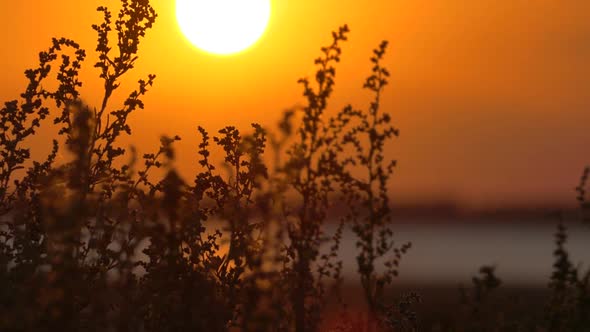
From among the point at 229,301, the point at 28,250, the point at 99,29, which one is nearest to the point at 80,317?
the point at 28,250

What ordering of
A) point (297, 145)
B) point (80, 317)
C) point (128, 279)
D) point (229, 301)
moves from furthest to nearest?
point (229, 301), point (80, 317), point (297, 145), point (128, 279)

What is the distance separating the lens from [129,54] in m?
8.22

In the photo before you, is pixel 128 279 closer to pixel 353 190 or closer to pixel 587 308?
pixel 353 190

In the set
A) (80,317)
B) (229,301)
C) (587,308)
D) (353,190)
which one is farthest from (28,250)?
(587,308)

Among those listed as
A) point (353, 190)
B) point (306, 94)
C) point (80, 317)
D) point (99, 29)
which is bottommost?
point (80, 317)

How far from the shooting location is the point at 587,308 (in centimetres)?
602

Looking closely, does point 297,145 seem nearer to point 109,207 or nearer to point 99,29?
point 109,207

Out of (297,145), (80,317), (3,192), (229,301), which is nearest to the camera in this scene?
(297,145)

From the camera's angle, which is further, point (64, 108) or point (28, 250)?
point (64, 108)

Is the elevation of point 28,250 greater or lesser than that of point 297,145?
lesser

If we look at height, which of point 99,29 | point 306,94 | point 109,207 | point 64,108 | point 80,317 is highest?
point 99,29

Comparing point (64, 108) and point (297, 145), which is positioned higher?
point (64, 108)

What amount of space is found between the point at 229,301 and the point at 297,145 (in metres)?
2.10

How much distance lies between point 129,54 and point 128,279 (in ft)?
11.8
